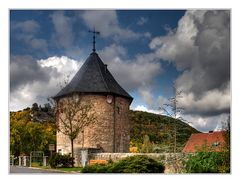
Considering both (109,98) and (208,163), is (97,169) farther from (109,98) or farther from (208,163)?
(109,98)

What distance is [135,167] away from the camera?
16.6 m

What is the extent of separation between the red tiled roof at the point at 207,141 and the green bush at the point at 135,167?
1.46m

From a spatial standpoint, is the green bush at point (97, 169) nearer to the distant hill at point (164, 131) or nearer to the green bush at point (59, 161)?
the distant hill at point (164, 131)

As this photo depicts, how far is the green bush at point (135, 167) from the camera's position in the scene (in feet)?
54.1

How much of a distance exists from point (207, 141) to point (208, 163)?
180 centimetres

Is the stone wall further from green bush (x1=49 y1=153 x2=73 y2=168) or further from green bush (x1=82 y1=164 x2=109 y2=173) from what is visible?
green bush (x1=49 y1=153 x2=73 y2=168)

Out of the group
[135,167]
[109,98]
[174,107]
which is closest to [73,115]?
[109,98]

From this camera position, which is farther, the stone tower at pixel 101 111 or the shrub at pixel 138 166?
the stone tower at pixel 101 111

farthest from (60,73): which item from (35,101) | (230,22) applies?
(230,22)

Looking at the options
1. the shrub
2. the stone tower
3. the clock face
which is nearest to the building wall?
the stone tower

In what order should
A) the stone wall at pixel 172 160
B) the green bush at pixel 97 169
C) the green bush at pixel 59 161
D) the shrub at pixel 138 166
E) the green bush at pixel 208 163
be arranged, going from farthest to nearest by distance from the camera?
the green bush at pixel 59 161 → the stone wall at pixel 172 160 → the green bush at pixel 97 169 → the shrub at pixel 138 166 → the green bush at pixel 208 163

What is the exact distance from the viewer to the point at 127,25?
17.8 meters

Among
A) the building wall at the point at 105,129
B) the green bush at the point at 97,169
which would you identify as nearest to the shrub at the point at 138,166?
the green bush at the point at 97,169
